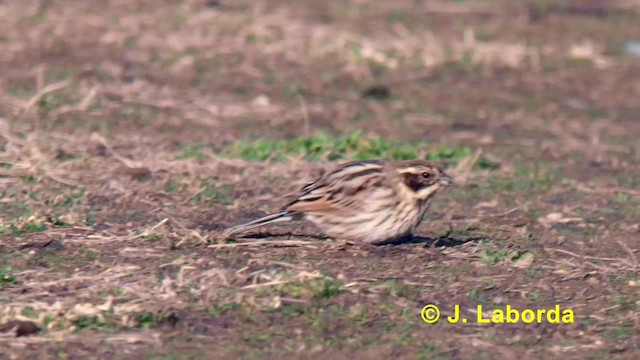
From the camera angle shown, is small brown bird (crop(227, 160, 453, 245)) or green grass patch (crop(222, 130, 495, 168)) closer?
small brown bird (crop(227, 160, 453, 245))

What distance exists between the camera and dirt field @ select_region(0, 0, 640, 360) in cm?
760

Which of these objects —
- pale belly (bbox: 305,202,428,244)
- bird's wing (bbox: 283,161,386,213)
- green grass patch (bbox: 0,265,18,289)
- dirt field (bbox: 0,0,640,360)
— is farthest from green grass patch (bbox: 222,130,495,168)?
green grass patch (bbox: 0,265,18,289)

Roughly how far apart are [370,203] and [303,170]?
275cm

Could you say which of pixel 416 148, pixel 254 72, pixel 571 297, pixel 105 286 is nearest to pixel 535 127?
pixel 416 148

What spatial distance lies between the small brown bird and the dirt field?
13 cm

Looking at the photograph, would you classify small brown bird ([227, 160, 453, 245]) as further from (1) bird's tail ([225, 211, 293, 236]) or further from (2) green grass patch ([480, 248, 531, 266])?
(2) green grass patch ([480, 248, 531, 266])

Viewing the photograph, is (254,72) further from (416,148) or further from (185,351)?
(185,351)

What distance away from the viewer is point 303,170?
1176 cm

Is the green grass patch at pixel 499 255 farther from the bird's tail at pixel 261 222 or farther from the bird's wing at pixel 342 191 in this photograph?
the bird's tail at pixel 261 222

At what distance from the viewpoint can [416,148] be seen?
42.7 feet

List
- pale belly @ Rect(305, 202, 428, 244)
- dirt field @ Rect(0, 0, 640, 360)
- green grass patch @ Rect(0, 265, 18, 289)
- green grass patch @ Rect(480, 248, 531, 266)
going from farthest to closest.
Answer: pale belly @ Rect(305, 202, 428, 244) → green grass patch @ Rect(480, 248, 531, 266) → green grass patch @ Rect(0, 265, 18, 289) → dirt field @ Rect(0, 0, 640, 360)

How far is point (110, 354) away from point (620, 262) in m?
3.29

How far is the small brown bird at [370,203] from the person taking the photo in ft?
29.6

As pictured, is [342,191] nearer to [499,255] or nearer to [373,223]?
[373,223]
